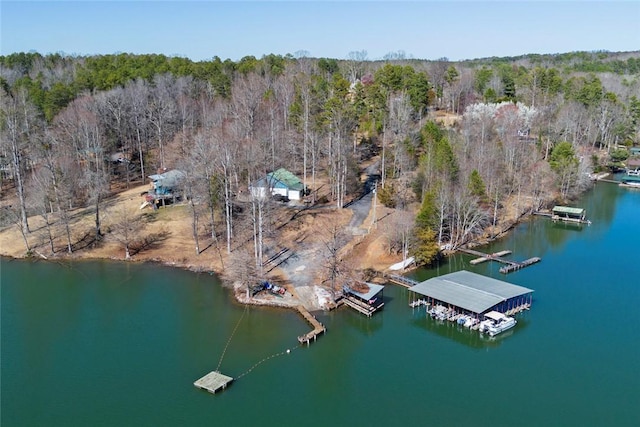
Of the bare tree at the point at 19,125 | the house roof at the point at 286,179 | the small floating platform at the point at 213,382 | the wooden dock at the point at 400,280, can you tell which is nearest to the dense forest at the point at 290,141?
the bare tree at the point at 19,125

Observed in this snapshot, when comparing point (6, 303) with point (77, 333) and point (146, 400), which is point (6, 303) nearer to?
point (77, 333)

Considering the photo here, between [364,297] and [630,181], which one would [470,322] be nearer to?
[364,297]

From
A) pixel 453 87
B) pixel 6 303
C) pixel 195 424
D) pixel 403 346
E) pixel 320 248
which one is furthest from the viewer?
pixel 453 87

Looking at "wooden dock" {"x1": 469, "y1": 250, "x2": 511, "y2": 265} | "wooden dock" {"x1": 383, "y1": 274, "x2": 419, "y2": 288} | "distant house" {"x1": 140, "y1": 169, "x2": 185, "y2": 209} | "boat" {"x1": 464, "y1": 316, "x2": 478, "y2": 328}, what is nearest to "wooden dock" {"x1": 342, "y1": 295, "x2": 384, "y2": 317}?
"wooden dock" {"x1": 383, "y1": 274, "x2": 419, "y2": 288}

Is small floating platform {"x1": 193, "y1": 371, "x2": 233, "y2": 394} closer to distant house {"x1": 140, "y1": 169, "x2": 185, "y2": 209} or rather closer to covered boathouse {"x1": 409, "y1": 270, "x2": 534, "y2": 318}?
covered boathouse {"x1": 409, "y1": 270, "x2": 534, "y2": 318}

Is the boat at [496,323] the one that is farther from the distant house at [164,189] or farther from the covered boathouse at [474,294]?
the distant house at [164,189]

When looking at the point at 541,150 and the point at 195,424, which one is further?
the point at 541,150

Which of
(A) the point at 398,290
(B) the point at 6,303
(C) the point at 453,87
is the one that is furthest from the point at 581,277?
(C) the point at 453,87

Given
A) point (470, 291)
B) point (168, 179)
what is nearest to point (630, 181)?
point (470, 291)
